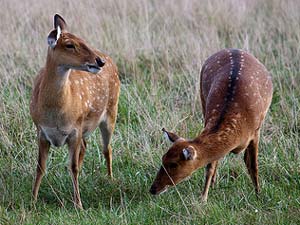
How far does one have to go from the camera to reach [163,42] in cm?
1011

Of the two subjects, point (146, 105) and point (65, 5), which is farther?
point (65, 5)

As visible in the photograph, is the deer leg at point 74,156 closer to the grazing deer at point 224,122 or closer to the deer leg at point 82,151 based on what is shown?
the deer leg at point 82,151

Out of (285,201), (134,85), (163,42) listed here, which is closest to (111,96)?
(134,85)

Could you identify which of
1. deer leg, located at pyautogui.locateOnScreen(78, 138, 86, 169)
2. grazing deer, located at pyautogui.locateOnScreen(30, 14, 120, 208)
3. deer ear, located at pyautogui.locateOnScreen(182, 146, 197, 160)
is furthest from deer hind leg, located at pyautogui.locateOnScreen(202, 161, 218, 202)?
deer leg, located at pyautogui.locateOnScreen(78, 138, 86, 169)

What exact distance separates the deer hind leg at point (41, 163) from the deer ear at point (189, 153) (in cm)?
135

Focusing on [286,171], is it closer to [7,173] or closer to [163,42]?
[7,173]

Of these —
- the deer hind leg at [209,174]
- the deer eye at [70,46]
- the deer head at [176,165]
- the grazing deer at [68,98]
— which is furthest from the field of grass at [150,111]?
the deer eye at [70,46]

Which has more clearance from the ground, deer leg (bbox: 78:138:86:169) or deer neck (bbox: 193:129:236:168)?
deer neck (bbox: 193:129:236:168)

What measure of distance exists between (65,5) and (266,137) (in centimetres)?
529

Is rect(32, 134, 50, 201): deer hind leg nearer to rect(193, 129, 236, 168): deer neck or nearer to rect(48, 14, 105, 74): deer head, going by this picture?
rect(48, 14, 105, 74): deer head

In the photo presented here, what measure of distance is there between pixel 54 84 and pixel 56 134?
0.45 m

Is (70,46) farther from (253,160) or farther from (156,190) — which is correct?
(253,160)

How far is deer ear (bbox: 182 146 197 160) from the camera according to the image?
5734mm

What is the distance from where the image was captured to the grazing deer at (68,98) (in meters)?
6.00
